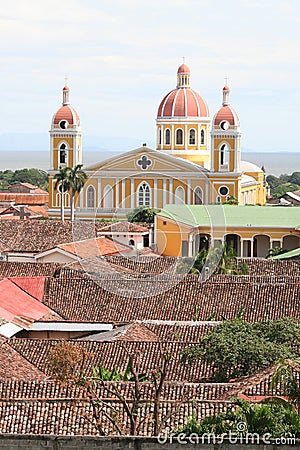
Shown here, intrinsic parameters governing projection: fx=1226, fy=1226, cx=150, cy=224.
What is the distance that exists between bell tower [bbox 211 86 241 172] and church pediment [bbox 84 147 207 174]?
1.23 meters

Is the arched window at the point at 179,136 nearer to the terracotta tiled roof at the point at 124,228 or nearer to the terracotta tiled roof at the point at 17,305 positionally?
the terracotta tiled roof at the point at 124,228

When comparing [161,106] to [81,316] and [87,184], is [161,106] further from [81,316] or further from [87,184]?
[81,316]

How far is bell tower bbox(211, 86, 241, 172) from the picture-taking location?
213 feet

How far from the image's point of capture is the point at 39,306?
990 inches

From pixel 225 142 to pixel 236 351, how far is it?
47567 mm

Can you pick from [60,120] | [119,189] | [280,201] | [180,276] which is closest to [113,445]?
[180,276]

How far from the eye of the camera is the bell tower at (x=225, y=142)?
6494 centimetres

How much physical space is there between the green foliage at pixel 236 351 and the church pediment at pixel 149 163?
44623mm

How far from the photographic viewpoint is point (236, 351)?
17.9m

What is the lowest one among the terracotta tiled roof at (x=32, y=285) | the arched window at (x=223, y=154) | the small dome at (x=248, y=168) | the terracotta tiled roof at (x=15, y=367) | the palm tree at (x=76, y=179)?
the terracotta tiled roof at (x=15, y=367)

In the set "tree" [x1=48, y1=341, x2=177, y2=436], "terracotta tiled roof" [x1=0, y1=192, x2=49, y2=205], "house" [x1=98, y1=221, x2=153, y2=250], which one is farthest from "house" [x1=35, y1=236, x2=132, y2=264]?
"terracotta tiled roof" [x1=0, y1=192, x2=49, y2=205]

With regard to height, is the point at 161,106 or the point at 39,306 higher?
the point at 161,106

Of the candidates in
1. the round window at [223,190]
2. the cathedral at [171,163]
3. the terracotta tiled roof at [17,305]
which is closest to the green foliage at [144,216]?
the cathedral at [171,163]

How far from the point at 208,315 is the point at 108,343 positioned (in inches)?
206
